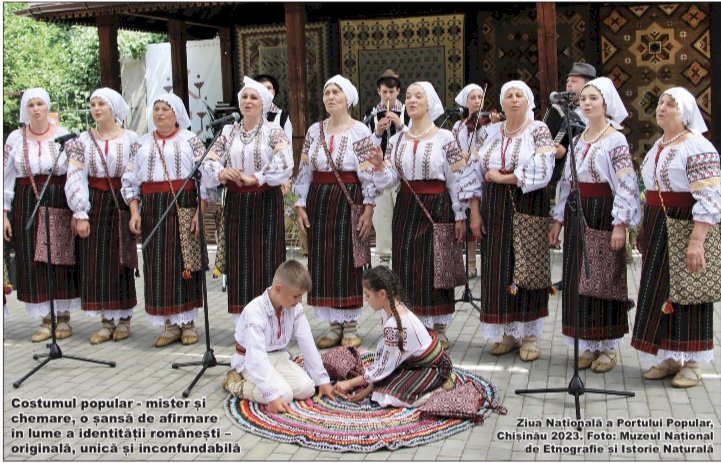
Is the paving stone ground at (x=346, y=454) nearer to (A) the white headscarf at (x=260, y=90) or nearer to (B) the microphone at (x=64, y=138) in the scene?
(B) the microphone at (x=64, y=138)

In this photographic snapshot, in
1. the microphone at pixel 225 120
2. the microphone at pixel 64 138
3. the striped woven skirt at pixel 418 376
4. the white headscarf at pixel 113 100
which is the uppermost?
the white headscarf at pixel 113 100

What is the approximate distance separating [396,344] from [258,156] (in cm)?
193

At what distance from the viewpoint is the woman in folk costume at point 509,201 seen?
5816 mm

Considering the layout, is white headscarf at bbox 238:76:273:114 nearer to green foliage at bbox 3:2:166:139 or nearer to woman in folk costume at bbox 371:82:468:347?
woman in folk costume at bbox 371:82:468:347

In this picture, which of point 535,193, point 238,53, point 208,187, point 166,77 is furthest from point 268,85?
point 166,77

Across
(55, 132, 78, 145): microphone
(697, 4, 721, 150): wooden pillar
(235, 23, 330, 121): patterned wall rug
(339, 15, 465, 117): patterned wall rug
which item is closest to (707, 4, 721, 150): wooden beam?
(697, 4, 721, 150): wooden pillar

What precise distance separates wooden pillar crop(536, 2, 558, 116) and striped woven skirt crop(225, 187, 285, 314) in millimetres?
4420

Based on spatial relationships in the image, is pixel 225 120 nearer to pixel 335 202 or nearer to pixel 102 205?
pixel 335 202

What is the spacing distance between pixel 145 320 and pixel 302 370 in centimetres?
292

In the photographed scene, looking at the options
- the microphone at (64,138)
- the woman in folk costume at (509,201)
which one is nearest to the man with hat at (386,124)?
the woman in folk costume at (509,201)

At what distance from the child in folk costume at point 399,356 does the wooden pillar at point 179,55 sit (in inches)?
407

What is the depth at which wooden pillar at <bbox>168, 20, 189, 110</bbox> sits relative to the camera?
14453mm

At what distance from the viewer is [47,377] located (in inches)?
239

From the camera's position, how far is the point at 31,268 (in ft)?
23.1
